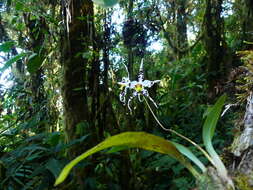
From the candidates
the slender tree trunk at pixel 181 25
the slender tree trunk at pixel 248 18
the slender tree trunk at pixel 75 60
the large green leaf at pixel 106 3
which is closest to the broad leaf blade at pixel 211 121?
the large green leaf at pixel 106 3

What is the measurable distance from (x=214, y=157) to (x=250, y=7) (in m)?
2.12

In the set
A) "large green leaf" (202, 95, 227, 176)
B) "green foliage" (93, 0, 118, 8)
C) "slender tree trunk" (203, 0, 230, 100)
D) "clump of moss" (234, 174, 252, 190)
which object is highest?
"slender tree trunk" (203, 0, 230, 100)

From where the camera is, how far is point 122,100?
6.70 ft

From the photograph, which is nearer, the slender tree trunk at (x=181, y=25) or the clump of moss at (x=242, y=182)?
the clump of moss at (x=242, y=182)

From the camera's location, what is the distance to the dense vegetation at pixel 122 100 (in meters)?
0.99

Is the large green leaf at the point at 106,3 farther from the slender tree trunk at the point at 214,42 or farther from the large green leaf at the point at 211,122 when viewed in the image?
the slender tree trunk at the point at 214,42

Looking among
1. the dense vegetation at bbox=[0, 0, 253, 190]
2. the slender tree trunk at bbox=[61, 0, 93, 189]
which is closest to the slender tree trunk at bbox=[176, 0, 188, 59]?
the dense vegetation at bbox=[0, 0, 253, 190]

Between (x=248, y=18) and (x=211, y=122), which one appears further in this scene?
(x=248, y=18)

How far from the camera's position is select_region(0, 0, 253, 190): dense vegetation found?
99 cm

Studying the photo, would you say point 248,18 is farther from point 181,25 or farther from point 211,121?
point 211,121

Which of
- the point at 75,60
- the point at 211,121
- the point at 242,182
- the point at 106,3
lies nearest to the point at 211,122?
the point at 211,121

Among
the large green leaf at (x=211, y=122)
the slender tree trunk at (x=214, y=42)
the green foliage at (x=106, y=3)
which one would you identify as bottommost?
the large green leaf at (x=211, y=122)

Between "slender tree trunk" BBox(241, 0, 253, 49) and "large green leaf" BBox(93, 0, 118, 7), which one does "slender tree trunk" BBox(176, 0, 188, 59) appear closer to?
"slender tree trunk" BBox(241, 0, 253, 49)

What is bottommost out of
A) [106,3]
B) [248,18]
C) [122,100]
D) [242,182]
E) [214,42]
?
[242,182]
